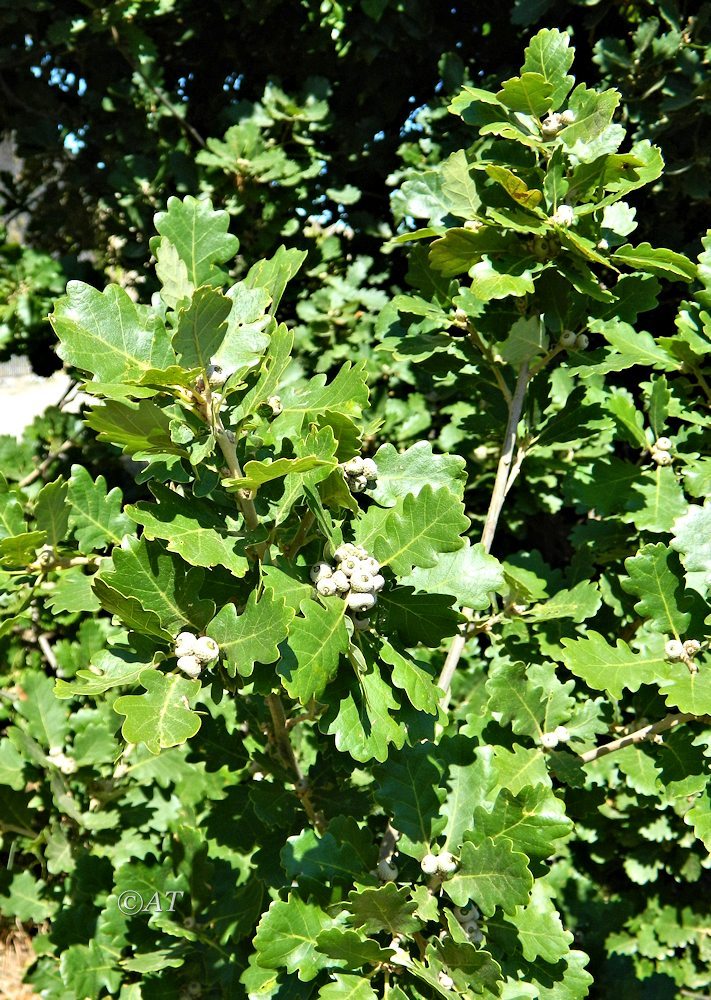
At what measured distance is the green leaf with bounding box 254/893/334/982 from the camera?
142 centimetres

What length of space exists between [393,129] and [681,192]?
3.73 ft

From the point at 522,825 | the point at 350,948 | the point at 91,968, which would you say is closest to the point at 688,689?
the point at 522,825

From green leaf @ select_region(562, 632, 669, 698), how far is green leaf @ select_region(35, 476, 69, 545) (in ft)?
3.32

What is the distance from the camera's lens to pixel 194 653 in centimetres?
132

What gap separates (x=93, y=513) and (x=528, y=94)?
120 cm

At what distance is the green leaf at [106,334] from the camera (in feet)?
4.25

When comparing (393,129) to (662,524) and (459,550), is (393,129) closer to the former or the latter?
(662,524)

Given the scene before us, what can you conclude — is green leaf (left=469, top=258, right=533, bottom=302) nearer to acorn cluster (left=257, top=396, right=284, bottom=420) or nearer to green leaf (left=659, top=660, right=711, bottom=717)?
acorn cluster (left=257, top=396, right=284, bottom=420)

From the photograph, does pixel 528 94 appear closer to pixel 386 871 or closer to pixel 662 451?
pixel 662 451

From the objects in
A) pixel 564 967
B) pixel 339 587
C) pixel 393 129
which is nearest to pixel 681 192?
pixel 393 129

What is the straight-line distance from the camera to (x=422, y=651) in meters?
1.89

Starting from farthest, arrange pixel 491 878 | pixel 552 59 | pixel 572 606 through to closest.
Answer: pixel 572 606, pixel 552 59, pixel 491 878

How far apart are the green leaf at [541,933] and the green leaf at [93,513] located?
3.51 feet

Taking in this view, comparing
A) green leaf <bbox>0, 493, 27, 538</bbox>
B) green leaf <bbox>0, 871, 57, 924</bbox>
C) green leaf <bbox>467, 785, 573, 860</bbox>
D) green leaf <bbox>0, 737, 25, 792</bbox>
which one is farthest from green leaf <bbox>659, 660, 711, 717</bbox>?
green leaf <bbox>0, 871, 57, 924</bbox>
